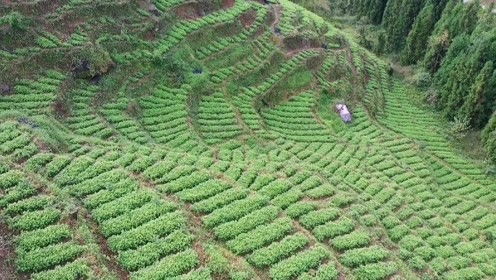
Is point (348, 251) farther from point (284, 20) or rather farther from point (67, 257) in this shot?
point (284, 20)

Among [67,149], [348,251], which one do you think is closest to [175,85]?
[67,149]

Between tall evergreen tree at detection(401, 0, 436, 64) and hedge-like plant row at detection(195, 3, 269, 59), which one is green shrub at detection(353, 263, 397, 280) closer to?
hedge-like plant row at detection(195, 3, 269, 59)

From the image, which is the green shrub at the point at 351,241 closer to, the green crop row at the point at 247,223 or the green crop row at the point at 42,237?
the green crop row at the point at 247,223

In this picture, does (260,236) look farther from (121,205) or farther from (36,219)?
(36,219)

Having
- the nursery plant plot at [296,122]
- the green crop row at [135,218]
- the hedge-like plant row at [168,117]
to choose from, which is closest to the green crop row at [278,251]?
the green crop row at [135,218]

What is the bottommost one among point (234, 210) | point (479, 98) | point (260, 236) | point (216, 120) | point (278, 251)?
point (216, 120)

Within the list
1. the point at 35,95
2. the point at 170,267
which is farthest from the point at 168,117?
the point at 170,267
